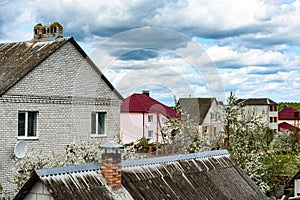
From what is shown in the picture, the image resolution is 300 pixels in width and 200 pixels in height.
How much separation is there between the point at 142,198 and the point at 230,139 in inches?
441

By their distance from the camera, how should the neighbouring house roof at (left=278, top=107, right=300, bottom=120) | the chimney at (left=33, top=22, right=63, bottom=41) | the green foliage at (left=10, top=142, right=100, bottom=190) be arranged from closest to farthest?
the green foliage at (left=10, top=142, right=100, bottom=190) < the chimney at (left=33, top=22, right=63, bottom=41) < the neighbouring house roof at (left=278, top=107, right=300, bottom=120)

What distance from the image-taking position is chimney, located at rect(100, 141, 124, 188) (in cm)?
1070

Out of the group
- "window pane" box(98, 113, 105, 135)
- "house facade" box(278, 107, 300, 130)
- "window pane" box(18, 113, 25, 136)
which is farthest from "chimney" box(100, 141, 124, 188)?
"house facade" box(278, 107, 300, 130)

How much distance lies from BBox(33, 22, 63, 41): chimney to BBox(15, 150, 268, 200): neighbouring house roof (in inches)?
399

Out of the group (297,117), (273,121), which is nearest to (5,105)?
(273,121)

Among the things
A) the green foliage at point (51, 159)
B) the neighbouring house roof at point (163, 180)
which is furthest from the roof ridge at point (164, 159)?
the green foliage at point (51, 159)

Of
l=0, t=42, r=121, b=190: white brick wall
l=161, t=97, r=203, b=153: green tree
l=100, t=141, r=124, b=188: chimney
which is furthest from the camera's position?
l=161, t=97, r=203, b=153: green tree

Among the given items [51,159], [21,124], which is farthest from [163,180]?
[21,124]

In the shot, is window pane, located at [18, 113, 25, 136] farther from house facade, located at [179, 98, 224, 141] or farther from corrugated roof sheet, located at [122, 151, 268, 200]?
corrugated roof sheet, located at [122, 151, 268, 200]

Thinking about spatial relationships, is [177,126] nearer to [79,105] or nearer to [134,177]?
[79,105]

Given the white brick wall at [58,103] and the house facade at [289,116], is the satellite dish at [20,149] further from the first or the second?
the house facade at [289,116]

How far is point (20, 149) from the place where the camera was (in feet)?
59.9

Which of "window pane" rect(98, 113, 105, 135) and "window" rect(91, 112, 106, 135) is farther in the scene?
"window pane" rect(98, 113, 105, 135)

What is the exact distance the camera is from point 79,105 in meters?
21.7
